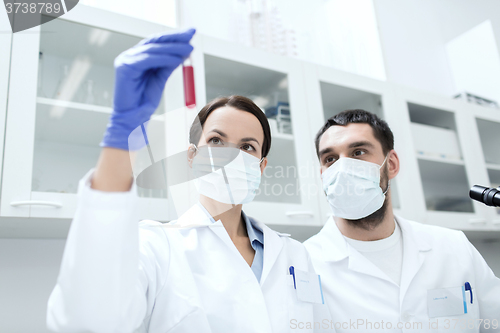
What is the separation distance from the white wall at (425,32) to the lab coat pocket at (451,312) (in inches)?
78.3

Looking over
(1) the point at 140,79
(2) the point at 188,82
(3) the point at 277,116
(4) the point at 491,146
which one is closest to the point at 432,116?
(4) the point at 491,146

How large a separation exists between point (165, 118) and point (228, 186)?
1.96 feet

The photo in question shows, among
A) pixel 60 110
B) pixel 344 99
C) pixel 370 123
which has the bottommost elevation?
pixel 370 123

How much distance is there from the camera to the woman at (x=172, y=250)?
563 mm

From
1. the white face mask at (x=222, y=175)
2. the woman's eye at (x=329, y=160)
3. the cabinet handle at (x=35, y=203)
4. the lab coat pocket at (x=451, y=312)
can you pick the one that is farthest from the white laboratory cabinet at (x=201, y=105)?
the lab coat pocket at (x=451, y=312)

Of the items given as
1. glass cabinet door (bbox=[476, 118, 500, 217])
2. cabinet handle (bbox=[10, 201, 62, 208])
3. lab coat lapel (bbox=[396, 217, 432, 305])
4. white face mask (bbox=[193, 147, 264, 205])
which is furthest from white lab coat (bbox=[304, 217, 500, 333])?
glass cabinet door (bbox=[476, 118, 500, 217])

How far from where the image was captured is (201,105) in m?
1.67

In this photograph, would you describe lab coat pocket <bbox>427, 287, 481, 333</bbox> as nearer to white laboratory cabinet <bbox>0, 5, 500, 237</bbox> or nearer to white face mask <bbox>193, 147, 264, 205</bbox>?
white laboratory cabinet <bbox>0, 5, 500, 237</bbox>

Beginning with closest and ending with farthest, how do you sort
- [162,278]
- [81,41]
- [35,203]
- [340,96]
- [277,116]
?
[162,278] < [35,203] < [81,41] < [277,116] < [340,96]

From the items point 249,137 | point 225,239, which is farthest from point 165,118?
point 225,239

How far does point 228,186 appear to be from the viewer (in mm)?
1052

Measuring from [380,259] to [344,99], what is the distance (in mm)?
1045

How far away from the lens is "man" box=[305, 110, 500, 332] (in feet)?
4.14

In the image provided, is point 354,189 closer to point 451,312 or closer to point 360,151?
point 360,151
